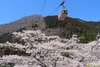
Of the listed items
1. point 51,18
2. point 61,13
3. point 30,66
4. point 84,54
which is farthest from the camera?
point 51,18

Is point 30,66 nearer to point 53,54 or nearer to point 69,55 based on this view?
point 53,54

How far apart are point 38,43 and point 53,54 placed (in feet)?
5.21

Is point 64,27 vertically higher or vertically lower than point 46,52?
higher

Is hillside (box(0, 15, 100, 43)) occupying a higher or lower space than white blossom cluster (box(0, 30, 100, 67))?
higher

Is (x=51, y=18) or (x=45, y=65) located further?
(x=51, y=18)

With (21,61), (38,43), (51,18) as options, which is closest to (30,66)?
(21,61)

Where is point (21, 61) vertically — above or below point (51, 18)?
below

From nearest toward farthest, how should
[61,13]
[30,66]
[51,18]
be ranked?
1. [61,13]
2. [30,66]
3. [51,18]

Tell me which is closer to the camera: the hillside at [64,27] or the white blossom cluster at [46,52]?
the white blossom cluster at [46,52]

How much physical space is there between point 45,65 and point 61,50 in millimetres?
2156

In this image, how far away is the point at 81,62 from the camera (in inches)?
614

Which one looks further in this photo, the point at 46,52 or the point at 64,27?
the point at 64,27

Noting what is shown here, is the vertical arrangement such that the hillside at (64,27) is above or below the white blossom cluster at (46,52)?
above

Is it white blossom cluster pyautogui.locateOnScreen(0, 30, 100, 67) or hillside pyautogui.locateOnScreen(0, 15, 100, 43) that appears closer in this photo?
white blossom cluster pyautogui.locateOnScreen(0, 30, 100, 67)
